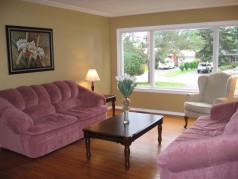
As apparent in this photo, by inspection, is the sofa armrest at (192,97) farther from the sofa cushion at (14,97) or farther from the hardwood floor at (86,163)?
the sofa cushion at (14,97)

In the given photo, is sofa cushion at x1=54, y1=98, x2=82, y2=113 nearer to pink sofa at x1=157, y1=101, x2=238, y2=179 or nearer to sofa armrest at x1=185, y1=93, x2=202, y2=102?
sofa armrest at x1=185, y1=93, x2=202, y2=102

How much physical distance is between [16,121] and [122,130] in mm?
1408

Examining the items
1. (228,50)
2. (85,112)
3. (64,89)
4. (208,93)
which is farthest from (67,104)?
(228,50)

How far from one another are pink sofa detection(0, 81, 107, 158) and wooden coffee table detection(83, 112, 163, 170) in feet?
1.96

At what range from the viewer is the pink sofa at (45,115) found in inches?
136

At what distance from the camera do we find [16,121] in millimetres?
3373

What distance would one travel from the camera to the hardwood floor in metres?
3.08

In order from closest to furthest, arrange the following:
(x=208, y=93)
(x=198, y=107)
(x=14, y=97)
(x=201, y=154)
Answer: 1. (x=201, y=154)
2. (x=14, y=97)
3. (x=198, y=107)
4. (x=208, y=93)

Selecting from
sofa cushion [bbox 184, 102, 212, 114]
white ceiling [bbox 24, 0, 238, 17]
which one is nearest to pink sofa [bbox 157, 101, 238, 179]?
sofa cushion [bbox 184, 102, 212, 114]

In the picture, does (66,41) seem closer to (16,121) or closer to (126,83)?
(126,83)

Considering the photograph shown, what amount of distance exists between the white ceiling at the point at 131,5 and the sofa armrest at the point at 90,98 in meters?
1.63

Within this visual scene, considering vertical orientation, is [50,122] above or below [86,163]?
above

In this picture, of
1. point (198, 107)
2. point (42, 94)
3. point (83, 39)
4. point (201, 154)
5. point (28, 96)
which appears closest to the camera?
point (201, 154)

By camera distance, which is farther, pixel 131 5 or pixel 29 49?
pixel 131 5
